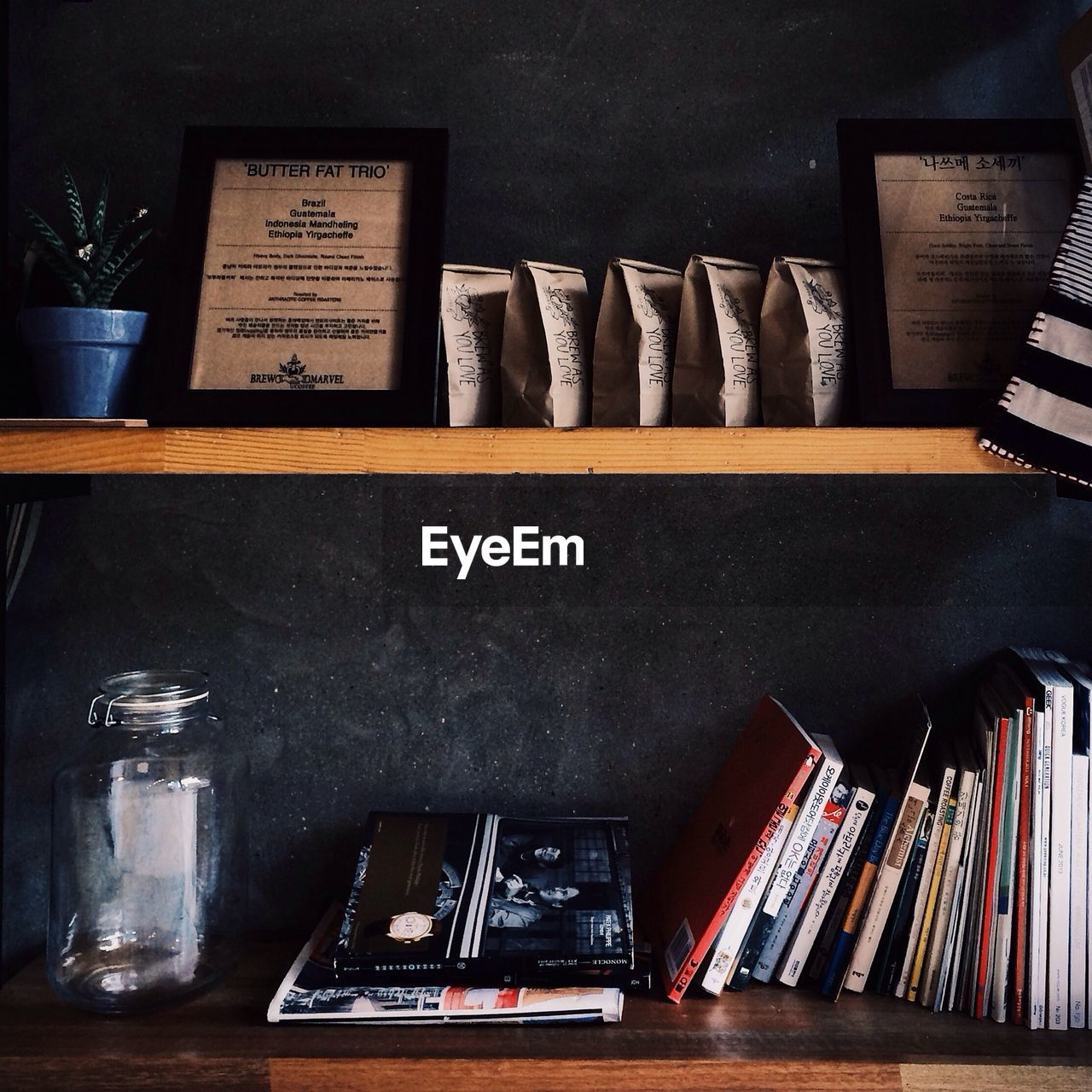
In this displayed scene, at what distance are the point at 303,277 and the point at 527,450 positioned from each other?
1.11 feet

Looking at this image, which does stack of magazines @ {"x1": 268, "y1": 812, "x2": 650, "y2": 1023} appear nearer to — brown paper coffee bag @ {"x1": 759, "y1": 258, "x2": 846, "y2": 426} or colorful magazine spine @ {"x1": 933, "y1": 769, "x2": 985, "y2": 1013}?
colorful magazine spine @ {"x1": 933, "y1": 769, "x2": 985, "y2": 1013}

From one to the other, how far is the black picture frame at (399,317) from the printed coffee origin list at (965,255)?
49 centimetres

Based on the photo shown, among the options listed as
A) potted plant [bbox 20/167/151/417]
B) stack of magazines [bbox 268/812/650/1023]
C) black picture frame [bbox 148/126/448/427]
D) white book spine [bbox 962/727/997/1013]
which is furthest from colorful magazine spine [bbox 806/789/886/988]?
potted plant [bbox 20/167/151/417]

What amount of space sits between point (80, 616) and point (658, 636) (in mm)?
750

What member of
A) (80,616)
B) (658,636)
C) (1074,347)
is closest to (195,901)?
(80,616)

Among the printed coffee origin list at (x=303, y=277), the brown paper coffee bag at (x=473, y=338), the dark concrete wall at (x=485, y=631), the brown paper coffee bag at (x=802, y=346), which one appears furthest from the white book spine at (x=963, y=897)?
the printed coffee origin list at (x=303, y=277)

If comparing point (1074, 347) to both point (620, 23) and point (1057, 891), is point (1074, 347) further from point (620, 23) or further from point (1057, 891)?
point (620, 23)

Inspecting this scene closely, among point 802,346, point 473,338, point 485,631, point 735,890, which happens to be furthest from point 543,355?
point 735,890

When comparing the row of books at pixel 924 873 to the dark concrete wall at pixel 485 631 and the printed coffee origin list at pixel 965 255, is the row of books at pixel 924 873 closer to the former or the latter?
the dark concrete wall at pixel 485 631

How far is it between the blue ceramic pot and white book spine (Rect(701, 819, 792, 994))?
2.80 ft

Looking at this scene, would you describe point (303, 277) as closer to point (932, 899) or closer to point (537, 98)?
point (537, 98)

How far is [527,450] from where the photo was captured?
93 cm

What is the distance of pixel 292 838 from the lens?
1.26m

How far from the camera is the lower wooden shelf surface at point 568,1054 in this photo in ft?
3.12
